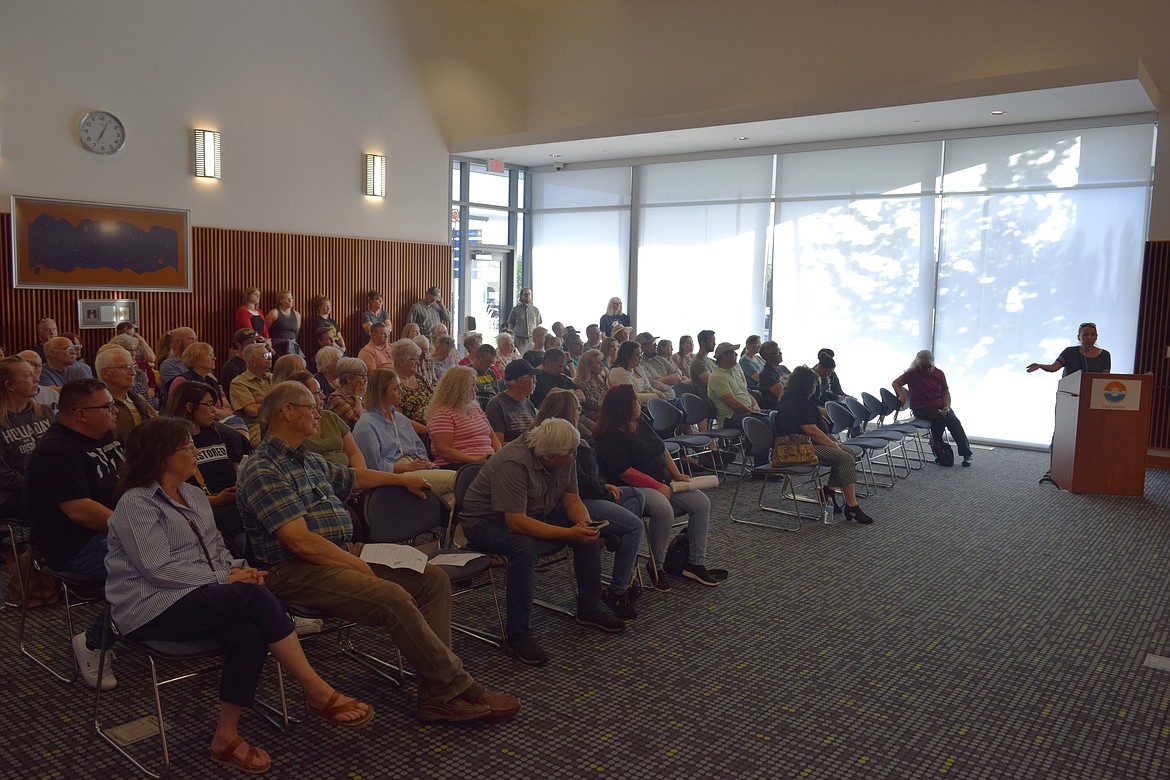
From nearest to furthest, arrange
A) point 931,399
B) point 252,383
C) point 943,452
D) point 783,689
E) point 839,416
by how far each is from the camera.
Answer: point 783,689 → point 252,383 → point 839,416 → point 943,452 → point 931,399

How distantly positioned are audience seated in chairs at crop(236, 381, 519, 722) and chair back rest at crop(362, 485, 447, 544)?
19.7 inches

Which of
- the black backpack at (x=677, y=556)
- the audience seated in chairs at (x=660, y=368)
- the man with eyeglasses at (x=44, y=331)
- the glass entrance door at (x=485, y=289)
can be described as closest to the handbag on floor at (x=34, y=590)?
the black backpack at (x=677, y=556)

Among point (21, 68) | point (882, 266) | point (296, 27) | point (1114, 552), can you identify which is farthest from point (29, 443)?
point (882, 266)

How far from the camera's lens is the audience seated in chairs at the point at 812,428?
6.87 m

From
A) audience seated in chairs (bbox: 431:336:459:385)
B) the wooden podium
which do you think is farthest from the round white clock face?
the wooden podium

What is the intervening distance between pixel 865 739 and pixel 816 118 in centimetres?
843

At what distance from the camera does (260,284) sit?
37.4 feet

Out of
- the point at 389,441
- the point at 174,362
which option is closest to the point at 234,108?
the point at 174,362

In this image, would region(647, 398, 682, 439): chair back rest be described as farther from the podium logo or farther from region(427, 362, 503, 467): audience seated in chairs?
the podium logo

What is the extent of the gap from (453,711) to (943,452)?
7.45 metres

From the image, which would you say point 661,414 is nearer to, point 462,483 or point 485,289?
point 462,483

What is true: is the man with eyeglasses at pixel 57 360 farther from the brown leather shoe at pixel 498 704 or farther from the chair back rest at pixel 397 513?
the brown leather shoe at pixel 498 704

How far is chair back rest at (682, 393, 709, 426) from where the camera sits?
842 cm

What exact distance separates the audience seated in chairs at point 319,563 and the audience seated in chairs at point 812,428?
392cm
